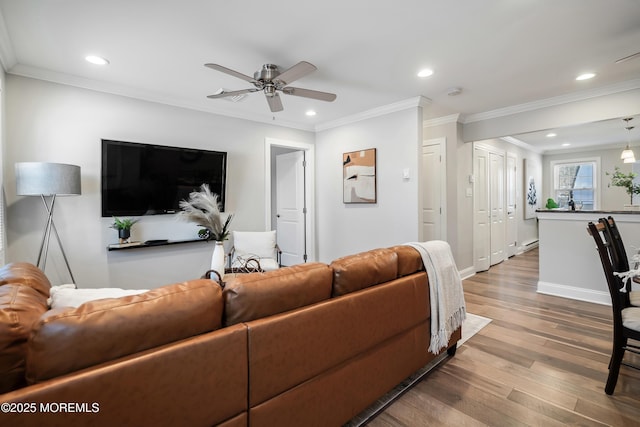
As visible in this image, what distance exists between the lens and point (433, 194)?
4.54m

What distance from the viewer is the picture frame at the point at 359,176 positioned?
4.20 meters

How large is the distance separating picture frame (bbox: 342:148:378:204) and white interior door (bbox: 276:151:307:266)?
849 millimetres

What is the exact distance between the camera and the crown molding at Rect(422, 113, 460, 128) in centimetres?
438

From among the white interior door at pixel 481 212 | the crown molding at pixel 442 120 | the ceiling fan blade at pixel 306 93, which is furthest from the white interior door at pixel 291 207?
the white interior door at pixel 481 212

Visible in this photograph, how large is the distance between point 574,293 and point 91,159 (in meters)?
5.69

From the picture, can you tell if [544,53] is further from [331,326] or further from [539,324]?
[331,326]

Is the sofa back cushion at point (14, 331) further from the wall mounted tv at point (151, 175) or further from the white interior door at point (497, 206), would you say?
the white interior door at point (497, 206)

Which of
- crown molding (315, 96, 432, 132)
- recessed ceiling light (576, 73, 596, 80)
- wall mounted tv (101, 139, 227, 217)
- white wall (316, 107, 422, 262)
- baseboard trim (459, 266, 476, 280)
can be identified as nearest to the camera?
recessed ceiling light (576, 73, 596, 80)

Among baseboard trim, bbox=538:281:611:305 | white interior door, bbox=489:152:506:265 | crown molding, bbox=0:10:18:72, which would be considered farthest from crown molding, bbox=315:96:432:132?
crown molding, bbox=0:10:18:72

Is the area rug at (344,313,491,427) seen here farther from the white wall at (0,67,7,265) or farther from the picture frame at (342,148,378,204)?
the white wall at (0,67,7,265)

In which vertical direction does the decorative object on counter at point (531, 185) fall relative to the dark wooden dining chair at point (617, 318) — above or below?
above

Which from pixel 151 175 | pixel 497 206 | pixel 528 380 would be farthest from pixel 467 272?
pixel 151 175

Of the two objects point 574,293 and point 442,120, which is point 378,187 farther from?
point 574,293

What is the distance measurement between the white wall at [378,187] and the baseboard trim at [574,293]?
1.83 metres
